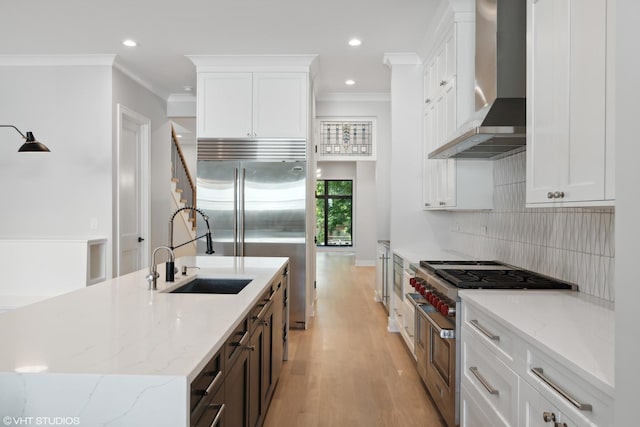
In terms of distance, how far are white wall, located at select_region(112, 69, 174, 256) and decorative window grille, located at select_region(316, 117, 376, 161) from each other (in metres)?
2.18

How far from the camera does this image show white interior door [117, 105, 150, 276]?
5.09m

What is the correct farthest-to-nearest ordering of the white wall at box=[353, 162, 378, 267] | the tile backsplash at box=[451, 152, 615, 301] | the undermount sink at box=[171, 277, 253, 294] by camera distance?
the white wall at box=[353, 162, 378, 267], the undermount sink at box=[171, 277, 253, 294], the tile backsplash at box=[451, 152, 615, 301]

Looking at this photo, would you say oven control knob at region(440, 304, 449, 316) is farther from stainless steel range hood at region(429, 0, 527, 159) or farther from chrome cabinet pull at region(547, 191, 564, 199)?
stainless steel range hood at region(429, 0, 527, 159)

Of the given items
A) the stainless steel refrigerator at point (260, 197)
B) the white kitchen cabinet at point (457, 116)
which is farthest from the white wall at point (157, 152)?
the white kitchen cabinet at point (457, 116)

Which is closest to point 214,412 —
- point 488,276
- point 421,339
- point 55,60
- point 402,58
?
point 488,276

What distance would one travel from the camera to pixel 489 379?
1.89 m

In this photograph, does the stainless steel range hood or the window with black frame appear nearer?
the stainless steel range hood

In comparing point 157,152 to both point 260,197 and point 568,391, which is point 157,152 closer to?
point 260,197

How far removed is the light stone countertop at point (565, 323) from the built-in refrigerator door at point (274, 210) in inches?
108

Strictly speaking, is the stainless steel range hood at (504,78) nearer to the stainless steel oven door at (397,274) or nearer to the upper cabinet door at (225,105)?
the stainless steel oven door at (397,274)

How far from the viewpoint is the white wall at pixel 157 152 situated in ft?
17.8

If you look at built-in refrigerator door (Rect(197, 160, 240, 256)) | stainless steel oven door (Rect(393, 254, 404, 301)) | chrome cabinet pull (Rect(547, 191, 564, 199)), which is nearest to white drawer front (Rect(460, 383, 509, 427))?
chrome cabinet pull (Rect(547, 191, 564, 199))

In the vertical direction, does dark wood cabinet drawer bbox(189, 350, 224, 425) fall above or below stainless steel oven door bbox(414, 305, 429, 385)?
above

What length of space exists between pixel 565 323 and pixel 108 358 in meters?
1.54
